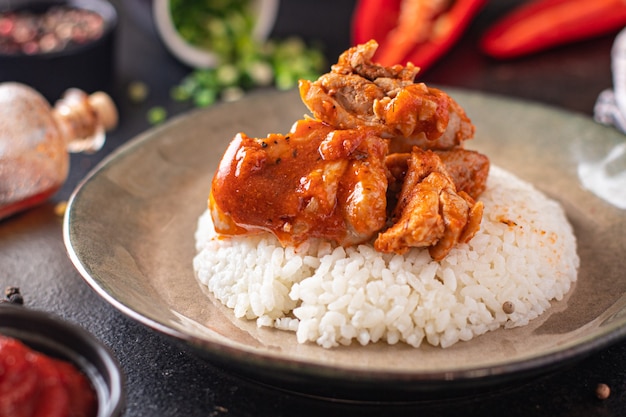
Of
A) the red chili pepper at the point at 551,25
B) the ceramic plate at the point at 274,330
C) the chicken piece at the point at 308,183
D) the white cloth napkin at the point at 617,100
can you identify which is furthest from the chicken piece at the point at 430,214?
the red chili pepper at the point at 551,25

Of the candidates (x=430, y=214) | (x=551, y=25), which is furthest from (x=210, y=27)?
(x=430, y=214)

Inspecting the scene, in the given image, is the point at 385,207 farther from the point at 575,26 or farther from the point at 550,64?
the point at 575,26

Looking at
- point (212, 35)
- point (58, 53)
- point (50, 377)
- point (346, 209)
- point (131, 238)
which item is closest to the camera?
point (50, 377)

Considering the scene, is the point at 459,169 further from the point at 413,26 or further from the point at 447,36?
the point at 413,26

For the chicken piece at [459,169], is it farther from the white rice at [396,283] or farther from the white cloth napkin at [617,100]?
the white cloth napkin at [617,100]

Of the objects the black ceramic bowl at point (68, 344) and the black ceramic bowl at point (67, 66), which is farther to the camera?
the black ceramic bowl at point (67, 66)

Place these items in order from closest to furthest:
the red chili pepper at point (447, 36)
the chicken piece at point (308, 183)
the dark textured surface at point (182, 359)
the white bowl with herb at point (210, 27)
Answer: the dark textured surface at point (182, 359)
the chicken piece at point (308, 183)
the white bowl with herb at point (210, 27)
the red chili pepper at point (447, 36)

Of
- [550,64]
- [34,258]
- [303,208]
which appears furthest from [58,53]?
[550,64]
